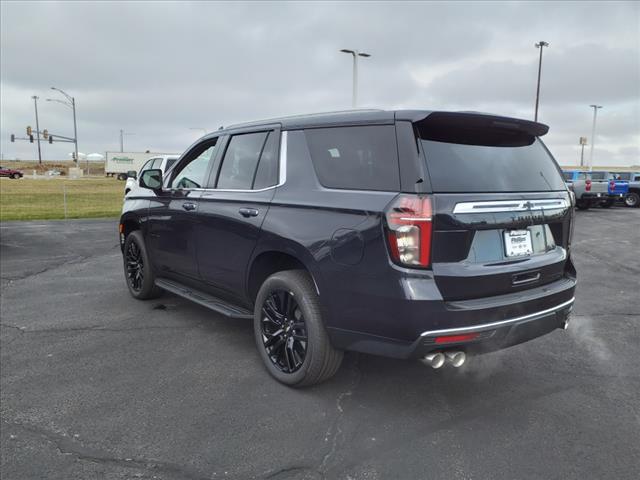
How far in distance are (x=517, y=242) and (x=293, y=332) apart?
1576 millimetres

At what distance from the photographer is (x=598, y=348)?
4508 mm

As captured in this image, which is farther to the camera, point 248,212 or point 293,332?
point 248,212

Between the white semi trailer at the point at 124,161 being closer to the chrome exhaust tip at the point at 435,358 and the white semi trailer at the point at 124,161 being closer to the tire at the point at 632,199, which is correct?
the tire at the point at 632,199

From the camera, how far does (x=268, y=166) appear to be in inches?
Answer: 154

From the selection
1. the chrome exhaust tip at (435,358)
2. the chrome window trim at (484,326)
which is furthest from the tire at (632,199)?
the chrome exhaust tip at (435,358)

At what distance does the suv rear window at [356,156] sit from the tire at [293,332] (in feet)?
2.38

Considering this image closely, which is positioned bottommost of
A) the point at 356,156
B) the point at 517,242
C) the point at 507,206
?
the point at 517,242

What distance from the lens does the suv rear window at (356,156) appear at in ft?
9.87

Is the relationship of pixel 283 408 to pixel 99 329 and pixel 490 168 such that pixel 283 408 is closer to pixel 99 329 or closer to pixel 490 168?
pixel 490 168

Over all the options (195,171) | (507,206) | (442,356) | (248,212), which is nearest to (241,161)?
(248,212)

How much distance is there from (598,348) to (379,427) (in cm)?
249

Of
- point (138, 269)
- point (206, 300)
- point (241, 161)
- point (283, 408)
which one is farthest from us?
point (138, 269)

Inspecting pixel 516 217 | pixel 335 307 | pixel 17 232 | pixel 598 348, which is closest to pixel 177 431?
pixel 335 307

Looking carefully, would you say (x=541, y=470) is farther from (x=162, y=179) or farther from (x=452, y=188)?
(x=162, y=179)
